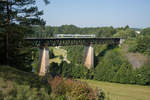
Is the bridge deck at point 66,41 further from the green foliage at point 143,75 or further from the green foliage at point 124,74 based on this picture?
the green foliage at point 143,75

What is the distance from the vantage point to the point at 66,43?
3522cm

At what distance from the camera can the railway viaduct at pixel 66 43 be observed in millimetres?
29688

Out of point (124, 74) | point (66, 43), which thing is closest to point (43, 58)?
point (66, 43)

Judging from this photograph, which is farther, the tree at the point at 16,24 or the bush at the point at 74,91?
the tree at the point at 16,24

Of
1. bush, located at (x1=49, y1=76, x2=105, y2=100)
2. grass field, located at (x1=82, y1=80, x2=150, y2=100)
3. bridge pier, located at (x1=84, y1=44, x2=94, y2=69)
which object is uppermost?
bush, located at (x1=49, y1=76, x2=105, y2=100)

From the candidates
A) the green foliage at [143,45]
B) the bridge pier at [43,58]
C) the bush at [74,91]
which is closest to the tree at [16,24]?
the bush at [74,91]

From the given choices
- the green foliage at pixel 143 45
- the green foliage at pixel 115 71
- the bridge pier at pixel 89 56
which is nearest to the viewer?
the green foliage at pixel 115 71

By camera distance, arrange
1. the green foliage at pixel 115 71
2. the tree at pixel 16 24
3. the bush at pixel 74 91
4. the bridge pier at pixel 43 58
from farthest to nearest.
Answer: the green foliage at pixel 115 71 < the bridge pier at pixel 43 58 < the tree at pixel 16 24 < the bush at pixel 74 91

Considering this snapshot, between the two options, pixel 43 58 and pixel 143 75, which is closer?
pixel 43 58

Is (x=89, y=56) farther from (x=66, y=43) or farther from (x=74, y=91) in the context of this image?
(x=74, y=91)

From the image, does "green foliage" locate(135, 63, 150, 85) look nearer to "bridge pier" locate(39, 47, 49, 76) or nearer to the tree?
"bridge pier" locate(39, 47, 49, 76)

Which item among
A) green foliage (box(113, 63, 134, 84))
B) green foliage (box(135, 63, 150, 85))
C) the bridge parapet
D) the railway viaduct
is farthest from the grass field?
the bridge parapet

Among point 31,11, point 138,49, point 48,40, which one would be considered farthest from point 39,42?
point 138,49

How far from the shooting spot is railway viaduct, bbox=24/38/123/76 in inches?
1169
